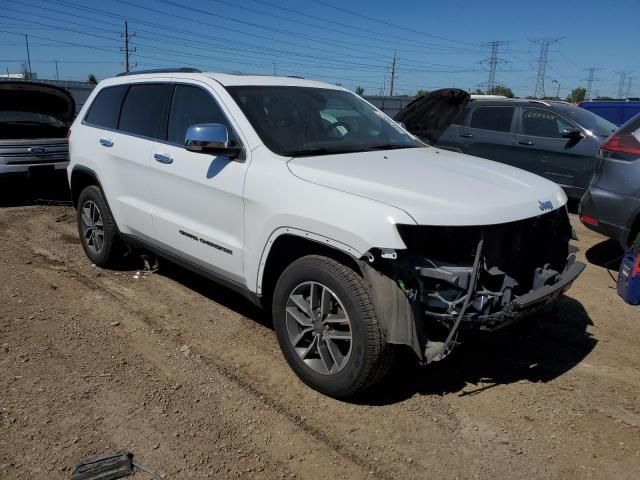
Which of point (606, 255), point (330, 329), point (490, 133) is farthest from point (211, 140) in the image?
point (490, 133)

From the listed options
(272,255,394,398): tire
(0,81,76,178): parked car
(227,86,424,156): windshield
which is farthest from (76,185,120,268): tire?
(0,81,76,178): parked car

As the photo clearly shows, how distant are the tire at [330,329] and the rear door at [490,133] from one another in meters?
6.63

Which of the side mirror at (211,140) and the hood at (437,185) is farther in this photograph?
the side mirror at (211,140)

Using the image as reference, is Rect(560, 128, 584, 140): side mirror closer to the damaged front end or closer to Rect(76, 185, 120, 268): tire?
the damaged front end

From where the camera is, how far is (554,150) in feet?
27.7

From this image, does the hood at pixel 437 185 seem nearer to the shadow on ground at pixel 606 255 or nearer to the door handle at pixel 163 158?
the door handle at pixel 163 158

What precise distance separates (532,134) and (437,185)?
6383mm

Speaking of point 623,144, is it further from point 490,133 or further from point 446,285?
point 490,133

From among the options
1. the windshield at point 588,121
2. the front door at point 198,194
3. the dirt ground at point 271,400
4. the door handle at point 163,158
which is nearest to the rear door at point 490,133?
the windshield at point 588,121

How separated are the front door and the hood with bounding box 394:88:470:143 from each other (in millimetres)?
4395

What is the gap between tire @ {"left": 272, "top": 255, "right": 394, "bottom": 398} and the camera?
2.96 m

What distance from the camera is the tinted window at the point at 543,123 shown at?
27.9 ft

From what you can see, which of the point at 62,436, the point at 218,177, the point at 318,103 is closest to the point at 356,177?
the point at 218,177

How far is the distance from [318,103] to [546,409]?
2.66 m
